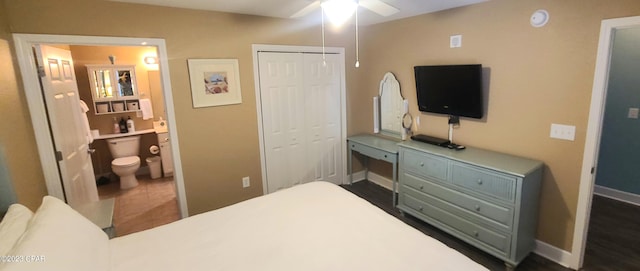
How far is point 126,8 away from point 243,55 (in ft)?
3.55

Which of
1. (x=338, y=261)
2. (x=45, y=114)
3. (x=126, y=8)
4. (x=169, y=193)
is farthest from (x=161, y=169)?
(x=338, y=261)

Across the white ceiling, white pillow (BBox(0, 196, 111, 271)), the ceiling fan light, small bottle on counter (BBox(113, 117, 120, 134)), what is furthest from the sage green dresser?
small bottle on counter (BBox(113, 117, 120, 134))

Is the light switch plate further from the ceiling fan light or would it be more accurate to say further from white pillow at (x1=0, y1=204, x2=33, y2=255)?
white pillow at (x1=0, y1=204, x2=33, y2=255)

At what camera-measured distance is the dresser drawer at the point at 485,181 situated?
228 cm

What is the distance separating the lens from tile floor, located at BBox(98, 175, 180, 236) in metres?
3.29

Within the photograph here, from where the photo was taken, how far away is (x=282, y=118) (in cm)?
359

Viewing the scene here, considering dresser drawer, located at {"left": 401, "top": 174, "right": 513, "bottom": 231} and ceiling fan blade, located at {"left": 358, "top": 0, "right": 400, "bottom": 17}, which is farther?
dresser drawer, located at {"left": 401, "top": 174, "right": 513, "bottom": 231}

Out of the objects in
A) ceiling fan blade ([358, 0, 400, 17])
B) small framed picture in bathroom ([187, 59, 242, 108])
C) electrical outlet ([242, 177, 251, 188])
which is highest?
ceiling fan blade ([358, 0, 400, 17])

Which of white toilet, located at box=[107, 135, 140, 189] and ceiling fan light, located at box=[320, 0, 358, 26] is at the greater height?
ceiling fan light, located at box=[320, 0, 358, 26]

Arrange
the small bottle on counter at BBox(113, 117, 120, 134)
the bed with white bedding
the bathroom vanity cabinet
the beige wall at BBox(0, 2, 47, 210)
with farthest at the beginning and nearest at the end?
the small bottle on counter at BBox(113, 117, 120, 134) < the bathroom vanity cabinet < the beige wall at BBox(0, 2, 47, 210) < the bed with white bedding

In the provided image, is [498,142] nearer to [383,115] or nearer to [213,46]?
[383,115]

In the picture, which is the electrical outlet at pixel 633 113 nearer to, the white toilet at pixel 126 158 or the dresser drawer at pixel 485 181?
the dresser drawer at pixel 485 181

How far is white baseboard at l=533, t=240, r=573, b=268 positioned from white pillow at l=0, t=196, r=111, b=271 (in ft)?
10.5

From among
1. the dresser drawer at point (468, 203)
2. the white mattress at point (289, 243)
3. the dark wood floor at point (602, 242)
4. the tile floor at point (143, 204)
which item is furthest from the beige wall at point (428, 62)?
the white mattress at point (289, 243)
